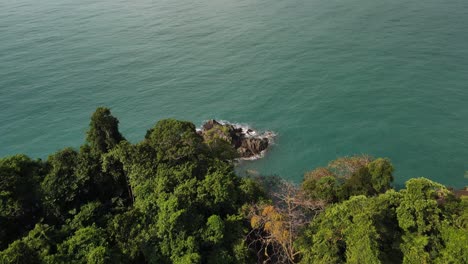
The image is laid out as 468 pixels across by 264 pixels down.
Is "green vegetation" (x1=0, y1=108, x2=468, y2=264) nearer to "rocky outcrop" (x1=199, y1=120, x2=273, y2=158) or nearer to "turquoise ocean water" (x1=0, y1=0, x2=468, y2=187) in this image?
"rocky outcrop" (x1=199, y1=120, x2=273, y2=158)

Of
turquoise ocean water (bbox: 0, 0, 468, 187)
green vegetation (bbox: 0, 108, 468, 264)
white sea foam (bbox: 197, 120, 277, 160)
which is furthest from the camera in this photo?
turquoise ocean water (bbox: 0, 0, 468, 187)

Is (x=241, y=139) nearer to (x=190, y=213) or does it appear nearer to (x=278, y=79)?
(x=278, y=79)

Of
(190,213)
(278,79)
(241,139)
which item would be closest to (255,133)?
(241,139)

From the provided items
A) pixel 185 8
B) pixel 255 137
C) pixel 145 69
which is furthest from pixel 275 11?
pixel 255 137

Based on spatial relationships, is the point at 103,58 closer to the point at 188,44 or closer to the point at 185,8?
the point at 188,44

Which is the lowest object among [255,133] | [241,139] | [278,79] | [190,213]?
[255,133]

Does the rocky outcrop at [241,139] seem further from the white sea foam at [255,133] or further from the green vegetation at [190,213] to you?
the green vegetation at [190,213]

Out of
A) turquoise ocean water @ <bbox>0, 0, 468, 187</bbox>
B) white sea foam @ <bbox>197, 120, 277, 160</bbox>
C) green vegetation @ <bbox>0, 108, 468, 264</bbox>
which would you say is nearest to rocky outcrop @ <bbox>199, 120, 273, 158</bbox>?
white sea foam @ <bbox>197, 120, 277, 160</bbox>
